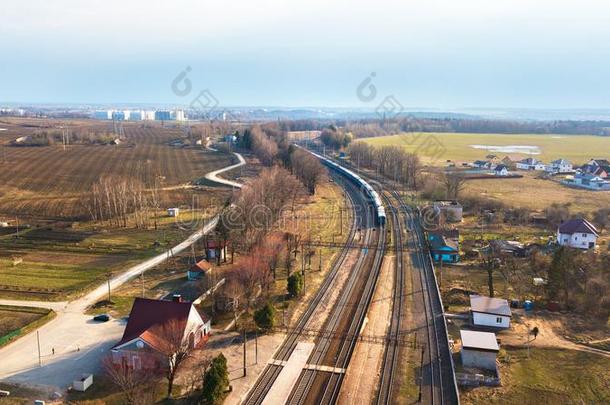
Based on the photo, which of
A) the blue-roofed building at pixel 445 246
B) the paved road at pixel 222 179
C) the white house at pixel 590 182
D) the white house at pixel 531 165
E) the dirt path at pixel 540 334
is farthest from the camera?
the white house at pixel 531 165

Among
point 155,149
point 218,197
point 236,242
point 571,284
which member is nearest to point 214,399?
point 236,242

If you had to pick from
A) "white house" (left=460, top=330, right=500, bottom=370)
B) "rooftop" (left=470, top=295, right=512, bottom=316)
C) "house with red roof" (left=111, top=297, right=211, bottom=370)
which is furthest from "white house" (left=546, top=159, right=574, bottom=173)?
"house with red roof" (left=111, top=297, right=211, bottom=370)

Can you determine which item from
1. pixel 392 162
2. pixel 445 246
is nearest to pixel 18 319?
pixel 445 246

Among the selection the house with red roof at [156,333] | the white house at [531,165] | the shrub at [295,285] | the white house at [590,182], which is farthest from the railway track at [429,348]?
the white house at [531,165]

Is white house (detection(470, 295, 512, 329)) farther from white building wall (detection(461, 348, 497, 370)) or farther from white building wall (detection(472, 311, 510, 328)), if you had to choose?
white building wall (detection(461, 348, 497, 370))

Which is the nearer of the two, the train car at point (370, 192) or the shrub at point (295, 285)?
the shrub at point (295, 285)

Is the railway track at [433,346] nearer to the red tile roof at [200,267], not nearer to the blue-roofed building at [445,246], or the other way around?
the blue-roofed building at [445,246]
